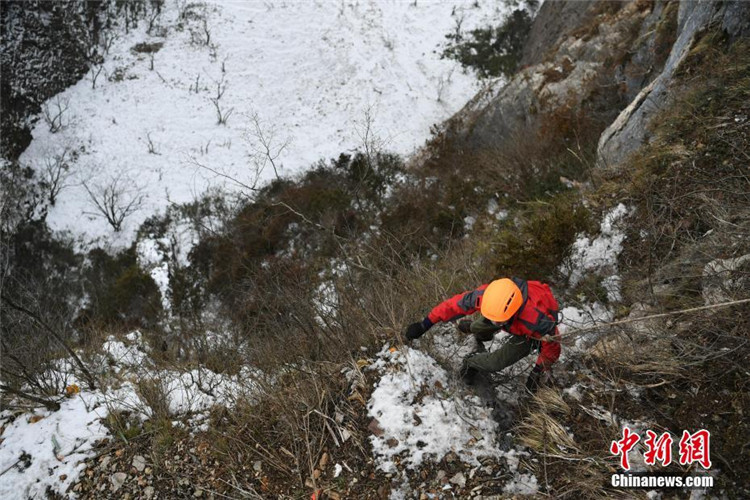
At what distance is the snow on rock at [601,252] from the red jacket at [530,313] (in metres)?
1.85

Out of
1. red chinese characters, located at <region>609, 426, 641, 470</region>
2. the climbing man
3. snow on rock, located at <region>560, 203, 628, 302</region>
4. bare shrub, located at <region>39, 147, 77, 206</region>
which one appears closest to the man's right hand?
the climbing man

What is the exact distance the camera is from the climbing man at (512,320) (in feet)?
10.2

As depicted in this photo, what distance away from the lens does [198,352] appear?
5.86 metres

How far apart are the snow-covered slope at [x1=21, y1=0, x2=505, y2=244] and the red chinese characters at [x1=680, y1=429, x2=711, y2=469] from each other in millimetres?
15393

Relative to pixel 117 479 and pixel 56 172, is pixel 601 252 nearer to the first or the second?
pixel 117 479

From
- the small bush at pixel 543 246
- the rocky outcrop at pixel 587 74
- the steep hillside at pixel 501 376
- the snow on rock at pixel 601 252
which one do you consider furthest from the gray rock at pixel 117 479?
the rocky outcrop at pixel 587 74

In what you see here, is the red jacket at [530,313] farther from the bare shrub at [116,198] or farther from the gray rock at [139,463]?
the bare shrub at [116,198]

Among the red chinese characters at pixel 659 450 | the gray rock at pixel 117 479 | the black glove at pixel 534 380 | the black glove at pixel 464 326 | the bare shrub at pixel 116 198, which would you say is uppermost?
the bare shrub at pixel 116 198

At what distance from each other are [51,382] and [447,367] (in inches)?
175

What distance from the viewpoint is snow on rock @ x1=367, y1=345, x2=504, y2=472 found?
10.6 ft

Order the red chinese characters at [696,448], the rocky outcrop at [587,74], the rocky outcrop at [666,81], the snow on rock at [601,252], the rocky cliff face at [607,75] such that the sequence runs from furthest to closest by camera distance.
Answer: the rocky outcrop at [587,74]
the rocky cliff face at [607,75]
the rocky outcrop at [666,81]
the snow on rock at [601,252]
the red chinese characters at [696,448]

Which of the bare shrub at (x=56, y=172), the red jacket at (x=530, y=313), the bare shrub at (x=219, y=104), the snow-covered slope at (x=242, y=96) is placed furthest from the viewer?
the bare shrub at (x=219, y=104)

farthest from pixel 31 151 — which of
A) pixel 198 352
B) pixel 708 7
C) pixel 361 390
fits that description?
pixel 708 7

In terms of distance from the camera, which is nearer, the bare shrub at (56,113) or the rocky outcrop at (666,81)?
the rocky outcrop at (666,81)
